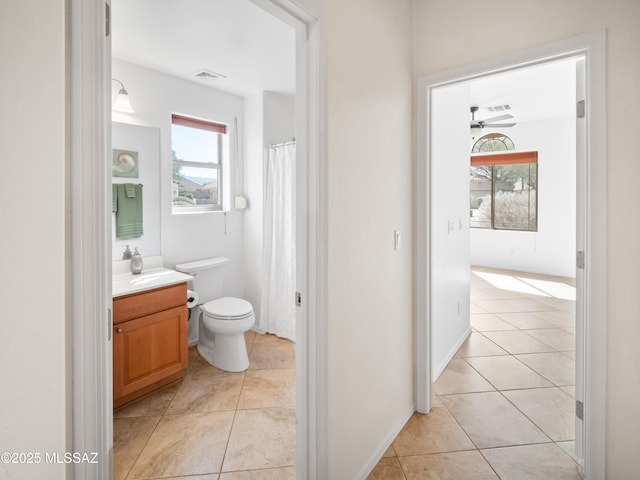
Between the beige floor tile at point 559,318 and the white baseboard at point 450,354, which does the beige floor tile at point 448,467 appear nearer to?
the white baseboard at point 450,354

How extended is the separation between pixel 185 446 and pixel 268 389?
729 mm

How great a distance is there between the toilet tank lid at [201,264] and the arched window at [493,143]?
619 centimetres

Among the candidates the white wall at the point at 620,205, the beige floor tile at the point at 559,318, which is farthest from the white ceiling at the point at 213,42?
the beige floor tile at the point at 559,318

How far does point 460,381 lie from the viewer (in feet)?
8.84

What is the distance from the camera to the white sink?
2273mm

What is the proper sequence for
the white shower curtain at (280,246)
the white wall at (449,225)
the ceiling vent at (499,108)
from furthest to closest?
1. the ceiling vent at (499,108)
2. the white shower curtain at (280,246)
3. the white wall at (449,225)

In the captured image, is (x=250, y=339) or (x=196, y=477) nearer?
(x=196, y=477)

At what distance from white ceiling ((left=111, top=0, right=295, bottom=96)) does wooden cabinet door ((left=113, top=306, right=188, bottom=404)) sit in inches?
76.4

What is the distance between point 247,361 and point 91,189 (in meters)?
2.46

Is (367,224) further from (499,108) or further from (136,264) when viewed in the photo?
(499,108)

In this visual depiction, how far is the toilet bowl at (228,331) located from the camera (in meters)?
2.74

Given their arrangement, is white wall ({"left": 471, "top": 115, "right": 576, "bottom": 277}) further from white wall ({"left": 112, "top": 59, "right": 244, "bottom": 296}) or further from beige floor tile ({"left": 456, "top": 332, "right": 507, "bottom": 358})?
white wall ({"left": 112, "top": 59, "right": 244, "bottom": 296})

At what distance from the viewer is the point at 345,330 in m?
1.59

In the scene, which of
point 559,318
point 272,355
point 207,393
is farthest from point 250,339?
point 559,318
